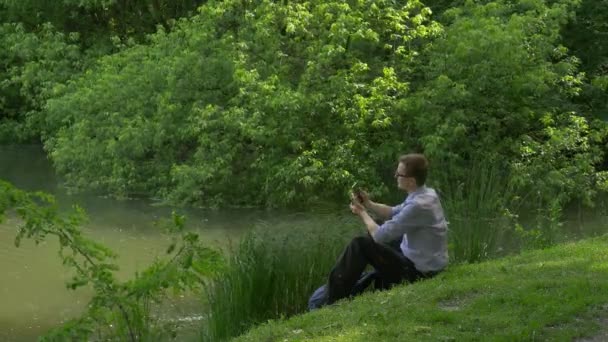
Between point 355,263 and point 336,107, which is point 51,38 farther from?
point 355,263

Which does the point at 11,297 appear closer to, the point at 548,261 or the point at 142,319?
the point at 142,319

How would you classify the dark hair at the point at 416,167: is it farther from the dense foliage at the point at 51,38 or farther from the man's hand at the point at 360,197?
the dense foliage at the point at 51,38

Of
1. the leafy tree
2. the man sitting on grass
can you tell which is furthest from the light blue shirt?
the leafy tree

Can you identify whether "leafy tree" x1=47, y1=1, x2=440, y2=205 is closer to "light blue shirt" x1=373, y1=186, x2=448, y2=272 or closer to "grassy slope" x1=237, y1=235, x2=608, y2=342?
"light blue shirt" x1=373, y1=186, x2=448, y2=272

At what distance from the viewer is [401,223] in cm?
795

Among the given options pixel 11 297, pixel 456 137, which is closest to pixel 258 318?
pixel 11 297

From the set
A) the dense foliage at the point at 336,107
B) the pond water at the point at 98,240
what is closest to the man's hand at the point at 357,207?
the pond water at the point at 98,240

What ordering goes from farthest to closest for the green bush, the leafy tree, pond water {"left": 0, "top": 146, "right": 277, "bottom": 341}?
the green bush → the leafy tree → pond water {"left": 0, "top": 146, "right": 277, "bottom": 341}

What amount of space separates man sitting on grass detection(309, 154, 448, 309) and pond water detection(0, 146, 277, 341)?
6.46 feet

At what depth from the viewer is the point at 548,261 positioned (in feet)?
28.9

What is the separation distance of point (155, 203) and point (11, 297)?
7.23 meters

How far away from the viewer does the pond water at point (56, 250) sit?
11086mm

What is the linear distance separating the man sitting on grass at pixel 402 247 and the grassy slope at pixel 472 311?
0.71ft

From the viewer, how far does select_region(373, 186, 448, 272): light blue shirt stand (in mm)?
7949
